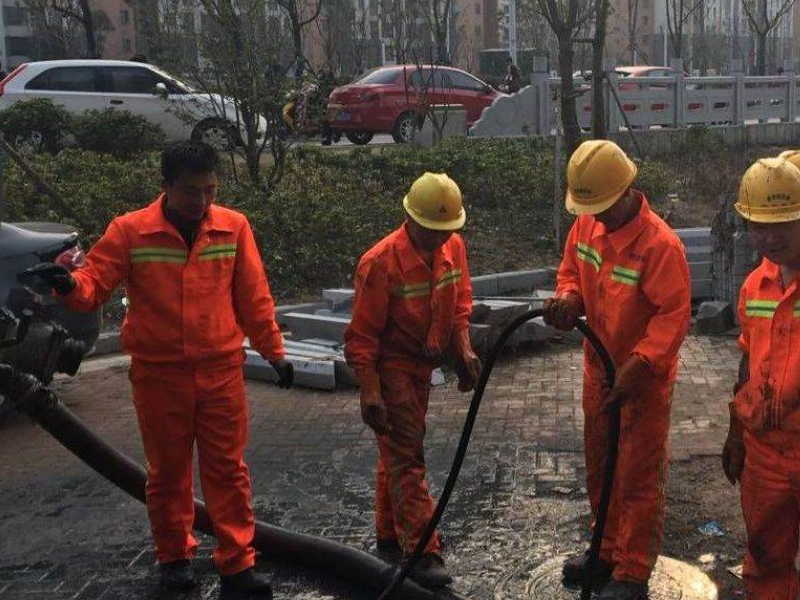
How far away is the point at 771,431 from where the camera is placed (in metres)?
3.77

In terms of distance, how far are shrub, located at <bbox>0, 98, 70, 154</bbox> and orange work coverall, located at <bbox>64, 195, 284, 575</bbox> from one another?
12.1m

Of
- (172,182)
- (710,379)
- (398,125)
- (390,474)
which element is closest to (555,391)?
(710,379)

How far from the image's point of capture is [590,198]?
14.5 ft

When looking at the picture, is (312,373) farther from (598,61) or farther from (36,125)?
(598,61)

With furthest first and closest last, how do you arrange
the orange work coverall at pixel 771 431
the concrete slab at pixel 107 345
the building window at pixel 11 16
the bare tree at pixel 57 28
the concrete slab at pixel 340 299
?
1. the building window at pixel 11 16
2. the bare tree at pixel 57 28
3. the concrete slab at pixel 340 299
4. the concrete slab at pixel 107 345
5. the orange work coverall at pixel 771 431

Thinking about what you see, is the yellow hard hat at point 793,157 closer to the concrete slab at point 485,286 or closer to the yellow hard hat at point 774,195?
the yellow hard hat at point 774,195

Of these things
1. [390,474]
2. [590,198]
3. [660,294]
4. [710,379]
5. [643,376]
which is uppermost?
[590,198]

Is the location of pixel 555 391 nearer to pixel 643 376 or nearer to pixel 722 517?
pixel 722 517

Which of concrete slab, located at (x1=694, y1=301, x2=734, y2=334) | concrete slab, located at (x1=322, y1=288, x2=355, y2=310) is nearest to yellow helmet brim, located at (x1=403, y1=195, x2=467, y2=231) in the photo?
concrete slab, located at (x1=322, y1=288, x2=355, y2=310)

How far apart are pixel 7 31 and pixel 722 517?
216ft

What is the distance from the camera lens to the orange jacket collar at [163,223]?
181 inches

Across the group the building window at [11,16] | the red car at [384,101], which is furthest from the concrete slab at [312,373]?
the building window at [11,16]

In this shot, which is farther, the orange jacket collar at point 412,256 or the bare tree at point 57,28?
the bare tree at point 57,28

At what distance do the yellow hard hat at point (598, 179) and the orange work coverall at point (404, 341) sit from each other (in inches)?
25.5
